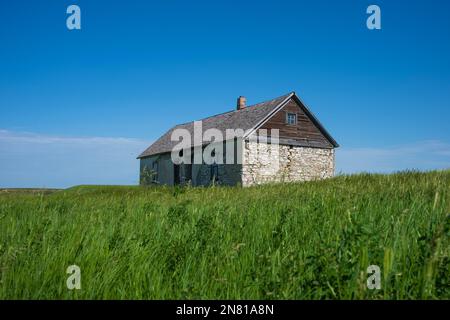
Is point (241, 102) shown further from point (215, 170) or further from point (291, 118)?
point (215, 170)

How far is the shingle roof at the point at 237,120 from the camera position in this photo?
27.3 meters

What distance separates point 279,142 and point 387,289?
24.9 metres

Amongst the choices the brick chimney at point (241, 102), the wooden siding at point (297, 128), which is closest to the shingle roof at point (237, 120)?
the wooden siding at point (297, 128)

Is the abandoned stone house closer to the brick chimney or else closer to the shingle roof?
the shingle roof

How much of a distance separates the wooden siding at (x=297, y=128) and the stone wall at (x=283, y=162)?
561 millimetres

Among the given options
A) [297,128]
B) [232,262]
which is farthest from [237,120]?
[232,262]

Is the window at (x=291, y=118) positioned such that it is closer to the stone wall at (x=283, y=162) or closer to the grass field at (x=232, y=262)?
the stone wall at (x=283, y=162)

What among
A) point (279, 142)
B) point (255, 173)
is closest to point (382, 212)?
point (255, 173)

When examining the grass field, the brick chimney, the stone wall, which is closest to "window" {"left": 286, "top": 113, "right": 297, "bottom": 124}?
the stone wall

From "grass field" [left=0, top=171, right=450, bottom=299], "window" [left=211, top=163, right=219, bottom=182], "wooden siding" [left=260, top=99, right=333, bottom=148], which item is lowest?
"grass field" [left=0, top=171, right=450, bottom=299]

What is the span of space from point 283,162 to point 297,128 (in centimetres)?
322

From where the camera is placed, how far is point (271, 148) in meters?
26.9

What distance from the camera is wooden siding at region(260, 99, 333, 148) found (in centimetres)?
2753
